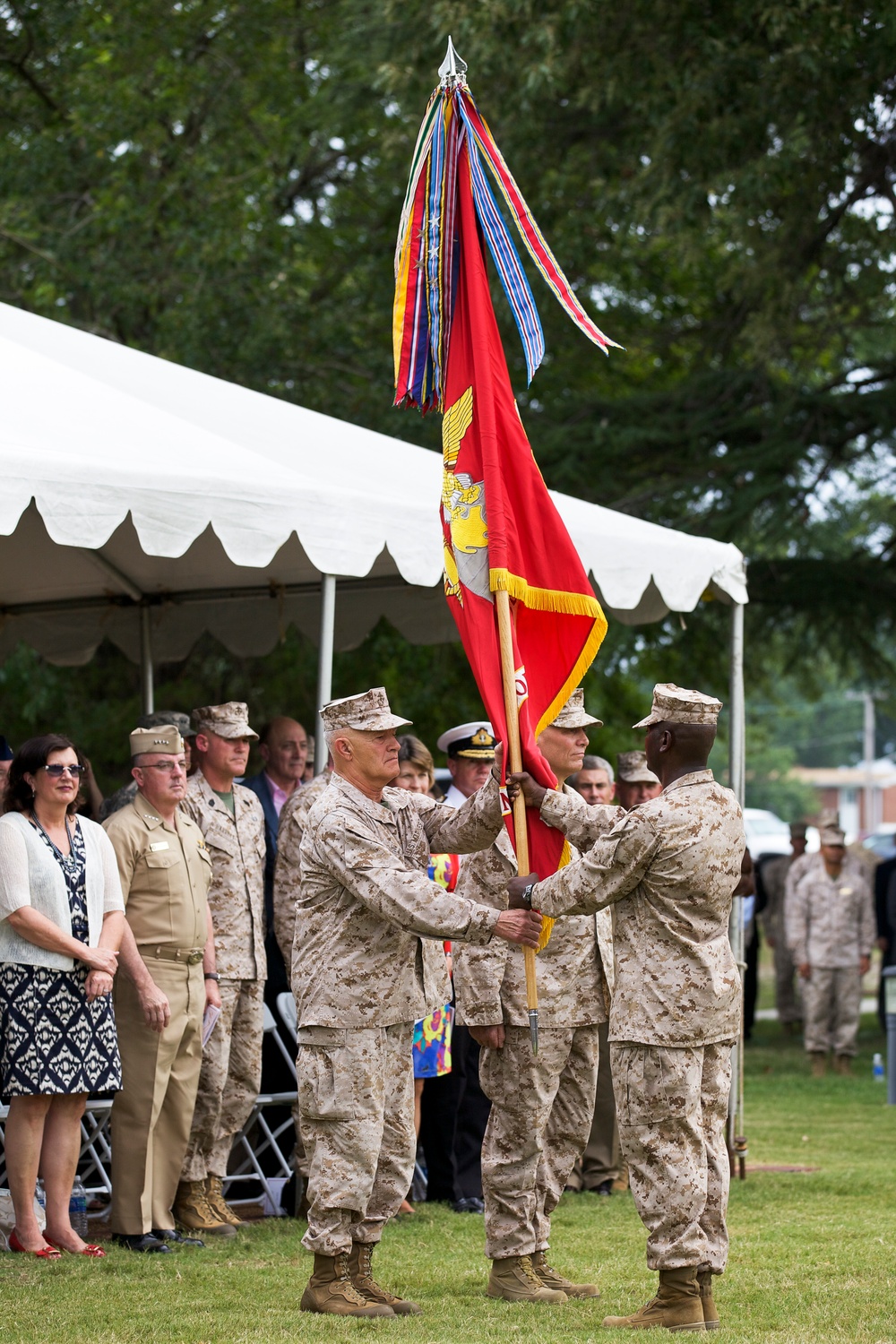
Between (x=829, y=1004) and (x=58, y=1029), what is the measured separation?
9.21 metres

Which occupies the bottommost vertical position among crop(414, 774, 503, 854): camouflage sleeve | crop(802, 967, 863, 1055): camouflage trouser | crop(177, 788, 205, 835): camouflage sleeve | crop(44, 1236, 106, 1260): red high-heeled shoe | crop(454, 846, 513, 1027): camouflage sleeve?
crop(44, 1236, 106, 1260): red high-heeled shoe

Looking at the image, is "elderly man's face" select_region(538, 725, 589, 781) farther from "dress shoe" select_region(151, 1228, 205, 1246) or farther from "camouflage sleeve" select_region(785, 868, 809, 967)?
"camouflage sleeve" select_region(785, 868, 809, 967)

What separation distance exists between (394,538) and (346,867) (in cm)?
238

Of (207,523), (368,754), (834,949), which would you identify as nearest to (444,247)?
(207,523)

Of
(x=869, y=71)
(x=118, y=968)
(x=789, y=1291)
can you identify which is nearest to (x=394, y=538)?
(x=118, y=968)

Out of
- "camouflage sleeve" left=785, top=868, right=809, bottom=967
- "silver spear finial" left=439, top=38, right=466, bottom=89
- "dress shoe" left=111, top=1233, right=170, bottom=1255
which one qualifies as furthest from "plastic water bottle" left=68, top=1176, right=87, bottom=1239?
"camouflage sleeve" left=785, top=868, right=809, bottom=967

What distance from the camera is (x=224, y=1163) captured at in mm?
7129

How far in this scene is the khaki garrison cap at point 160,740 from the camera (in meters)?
6.88

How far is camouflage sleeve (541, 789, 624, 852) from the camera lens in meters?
5.52

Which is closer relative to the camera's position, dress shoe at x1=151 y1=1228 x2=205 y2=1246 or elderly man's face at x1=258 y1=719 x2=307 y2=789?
dress shoe at x1=151 y1=1228 x2=205 y2=1246

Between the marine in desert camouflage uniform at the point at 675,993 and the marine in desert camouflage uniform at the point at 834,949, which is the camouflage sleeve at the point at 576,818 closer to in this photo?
the marine in desert camouflage uniform at the point at 675,993

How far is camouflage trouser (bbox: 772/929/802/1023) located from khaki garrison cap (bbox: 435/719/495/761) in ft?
29.3

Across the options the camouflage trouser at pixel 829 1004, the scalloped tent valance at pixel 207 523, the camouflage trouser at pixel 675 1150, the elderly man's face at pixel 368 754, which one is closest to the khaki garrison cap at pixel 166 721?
the scalloped tent valance at pixel 207 523

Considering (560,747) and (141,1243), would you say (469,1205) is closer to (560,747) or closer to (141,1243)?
(141,1243)
